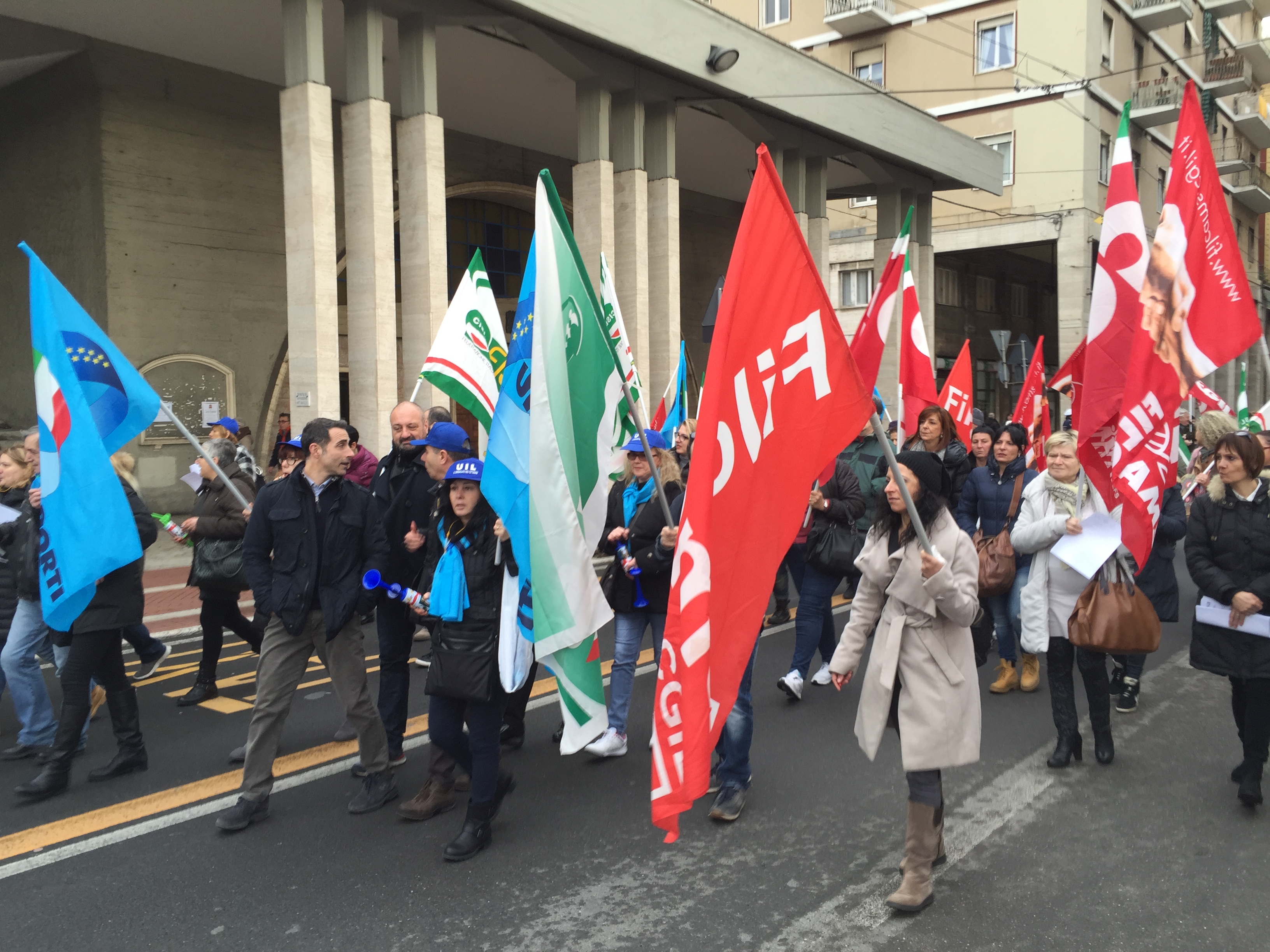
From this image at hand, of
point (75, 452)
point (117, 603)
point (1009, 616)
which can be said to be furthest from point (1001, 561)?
point (75, 452)

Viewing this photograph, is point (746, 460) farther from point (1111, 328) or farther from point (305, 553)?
point (1111, 328)

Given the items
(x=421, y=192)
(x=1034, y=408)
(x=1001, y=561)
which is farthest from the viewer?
(x=421, y=192)

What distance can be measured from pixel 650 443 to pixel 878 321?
1923 millimetres

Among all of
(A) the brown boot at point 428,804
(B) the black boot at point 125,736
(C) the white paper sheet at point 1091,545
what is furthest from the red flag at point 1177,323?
(B) the black boot at point 125,736

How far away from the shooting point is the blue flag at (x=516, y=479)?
4.11 m

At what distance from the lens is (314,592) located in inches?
188

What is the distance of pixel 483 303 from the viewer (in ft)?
23.5

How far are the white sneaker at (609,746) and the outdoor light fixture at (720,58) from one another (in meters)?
13.5

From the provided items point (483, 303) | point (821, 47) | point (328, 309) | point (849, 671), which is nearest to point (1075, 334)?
point (821, 47)

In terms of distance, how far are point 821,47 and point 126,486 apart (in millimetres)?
32751

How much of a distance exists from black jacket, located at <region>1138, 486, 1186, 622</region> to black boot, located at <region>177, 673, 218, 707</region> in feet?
19.7

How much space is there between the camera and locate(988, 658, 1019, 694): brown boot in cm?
672

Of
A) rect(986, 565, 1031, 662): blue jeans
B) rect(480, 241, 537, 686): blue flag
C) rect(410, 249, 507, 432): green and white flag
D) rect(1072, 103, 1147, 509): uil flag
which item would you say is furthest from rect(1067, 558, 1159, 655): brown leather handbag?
rect(410, 249, 507, 432): green and white flag

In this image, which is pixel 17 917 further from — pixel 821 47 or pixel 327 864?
pixel 821 47
